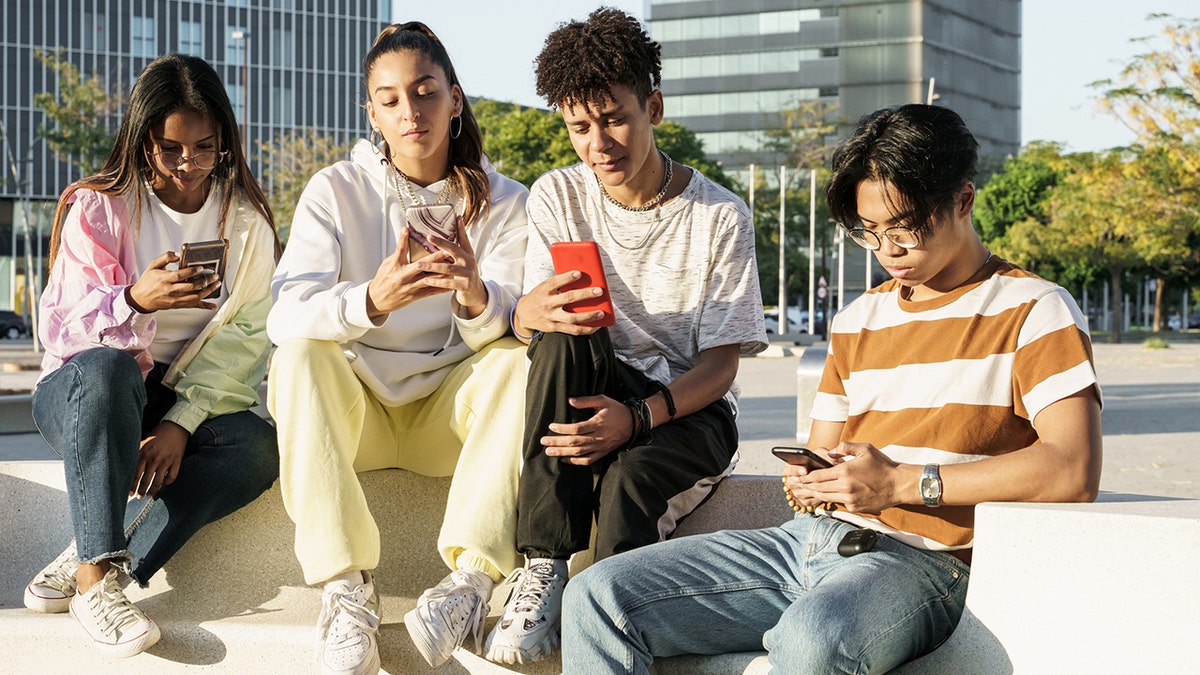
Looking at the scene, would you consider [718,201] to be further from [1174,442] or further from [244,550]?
[1174,442]

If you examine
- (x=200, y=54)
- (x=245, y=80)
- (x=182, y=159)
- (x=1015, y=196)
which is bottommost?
(x=182, y=159)

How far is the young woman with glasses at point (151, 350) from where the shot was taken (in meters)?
3.52

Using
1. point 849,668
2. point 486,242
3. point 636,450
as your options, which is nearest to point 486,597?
point 636,450

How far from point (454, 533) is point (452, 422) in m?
0.49

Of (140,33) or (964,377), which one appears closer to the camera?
(964,377)

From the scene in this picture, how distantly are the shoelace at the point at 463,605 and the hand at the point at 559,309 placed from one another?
741 millimetres

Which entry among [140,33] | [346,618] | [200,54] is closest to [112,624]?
[346,618]

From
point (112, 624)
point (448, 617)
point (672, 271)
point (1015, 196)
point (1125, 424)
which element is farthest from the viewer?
point (1015, 196)

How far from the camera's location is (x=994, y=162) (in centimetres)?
6919

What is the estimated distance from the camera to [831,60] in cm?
8925

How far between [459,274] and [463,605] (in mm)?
943

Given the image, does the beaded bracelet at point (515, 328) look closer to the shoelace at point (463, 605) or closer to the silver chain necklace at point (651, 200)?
the silver chain necklace at point (651, 200)

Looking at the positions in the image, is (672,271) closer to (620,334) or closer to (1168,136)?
(620,334)

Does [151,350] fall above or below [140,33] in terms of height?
below
